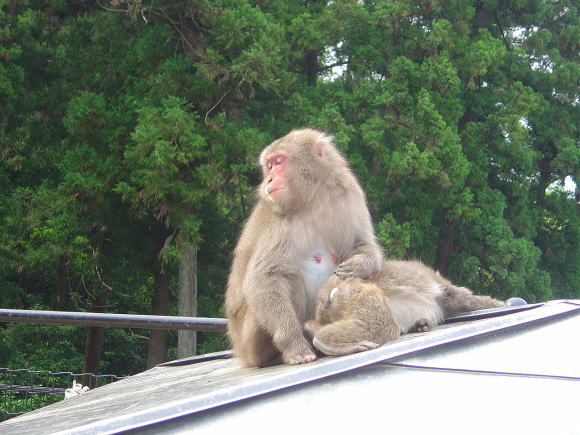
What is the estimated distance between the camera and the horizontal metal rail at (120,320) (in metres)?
4.11

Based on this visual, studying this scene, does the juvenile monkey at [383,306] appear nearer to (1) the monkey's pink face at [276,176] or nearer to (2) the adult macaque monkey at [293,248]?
(2) the adult macaque monkey at [293,248]

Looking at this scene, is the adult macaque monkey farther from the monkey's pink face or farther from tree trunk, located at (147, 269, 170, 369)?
tree trunk, located at (147, 269, 170, 369)

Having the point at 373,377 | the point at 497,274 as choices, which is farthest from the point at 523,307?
the point at 497,274

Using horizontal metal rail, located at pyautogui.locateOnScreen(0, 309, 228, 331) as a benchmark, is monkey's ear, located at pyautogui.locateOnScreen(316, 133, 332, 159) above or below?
above

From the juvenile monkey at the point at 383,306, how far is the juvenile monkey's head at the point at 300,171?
483 mm

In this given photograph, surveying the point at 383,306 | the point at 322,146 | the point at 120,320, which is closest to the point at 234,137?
the point at 120,320

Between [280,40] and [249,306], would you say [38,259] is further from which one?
[249,306]

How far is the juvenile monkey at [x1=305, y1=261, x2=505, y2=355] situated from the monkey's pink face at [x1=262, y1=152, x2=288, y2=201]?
1.87 feet

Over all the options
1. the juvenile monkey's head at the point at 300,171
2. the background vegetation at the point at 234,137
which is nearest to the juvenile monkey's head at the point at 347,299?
the juvenile monkey's head at the point at 300,171

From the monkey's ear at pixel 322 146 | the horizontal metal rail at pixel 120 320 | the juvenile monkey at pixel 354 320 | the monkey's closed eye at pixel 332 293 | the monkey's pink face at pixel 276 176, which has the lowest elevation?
the juvenile monkey at pixel 354 320

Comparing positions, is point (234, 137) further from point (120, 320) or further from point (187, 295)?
point (120, 320)

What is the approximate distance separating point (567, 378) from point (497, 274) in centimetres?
1803

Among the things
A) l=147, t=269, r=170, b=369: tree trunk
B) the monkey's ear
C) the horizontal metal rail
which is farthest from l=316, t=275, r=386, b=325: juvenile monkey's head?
l=147, t=269, r=170, b=369: tree trunk

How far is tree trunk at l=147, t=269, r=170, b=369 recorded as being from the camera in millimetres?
17859
